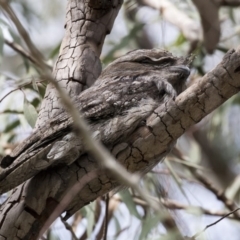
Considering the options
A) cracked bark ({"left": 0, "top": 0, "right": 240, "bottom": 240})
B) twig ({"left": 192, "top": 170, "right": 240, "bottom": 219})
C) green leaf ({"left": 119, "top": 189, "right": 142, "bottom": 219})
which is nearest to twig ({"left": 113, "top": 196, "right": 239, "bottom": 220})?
twig ({"left": 192, "top": 170, "right": 240, "bottom": 219})

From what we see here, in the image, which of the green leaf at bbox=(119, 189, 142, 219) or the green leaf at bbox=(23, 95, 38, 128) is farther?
the green leaf at bbox=(119, 189, 142, 219)

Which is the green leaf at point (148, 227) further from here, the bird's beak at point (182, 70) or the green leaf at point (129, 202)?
the bird's beak at point (182, 70)

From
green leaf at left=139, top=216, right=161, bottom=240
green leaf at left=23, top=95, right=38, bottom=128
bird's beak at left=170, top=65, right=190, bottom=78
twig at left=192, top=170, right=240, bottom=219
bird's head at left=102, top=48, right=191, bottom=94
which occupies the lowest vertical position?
twig at left=192, top=170, right=240, bottom=219

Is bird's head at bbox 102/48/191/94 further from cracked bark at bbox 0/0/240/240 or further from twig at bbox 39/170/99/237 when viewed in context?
twig at bbox 39/170/99/237

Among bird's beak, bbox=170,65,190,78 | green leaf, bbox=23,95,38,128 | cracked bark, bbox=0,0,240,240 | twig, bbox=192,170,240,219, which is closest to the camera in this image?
cracked bark, bbox=0,0,240,240

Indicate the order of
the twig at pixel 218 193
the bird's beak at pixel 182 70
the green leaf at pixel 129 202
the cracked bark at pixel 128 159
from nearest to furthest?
the cracked bark at pixel 128 159 → the bird's beak at pixel 182 70 → the green leaf at pixel 129 202 → the twig at pixel 218 193

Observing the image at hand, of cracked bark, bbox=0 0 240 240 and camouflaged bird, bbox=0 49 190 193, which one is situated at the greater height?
camouflaged bird, bbox=0 49 190 193

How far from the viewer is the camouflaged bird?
8.81 ft

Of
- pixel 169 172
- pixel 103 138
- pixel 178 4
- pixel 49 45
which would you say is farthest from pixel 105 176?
pixel 49 45

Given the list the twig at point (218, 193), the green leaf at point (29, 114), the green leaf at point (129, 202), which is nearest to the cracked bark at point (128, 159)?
the green leaf at point (29, 114)

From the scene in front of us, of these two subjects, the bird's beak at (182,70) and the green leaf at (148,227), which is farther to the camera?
the green leaf at (148,227)

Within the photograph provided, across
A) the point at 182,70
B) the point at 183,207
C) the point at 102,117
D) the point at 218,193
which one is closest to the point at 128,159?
the point at 102,117

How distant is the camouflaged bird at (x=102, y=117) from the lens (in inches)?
106

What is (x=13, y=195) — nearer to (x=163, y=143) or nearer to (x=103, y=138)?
(x=103, y=138)
